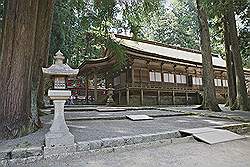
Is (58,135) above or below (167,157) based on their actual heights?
above

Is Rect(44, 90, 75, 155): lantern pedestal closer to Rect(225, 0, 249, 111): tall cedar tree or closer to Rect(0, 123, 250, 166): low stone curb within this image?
Rect(0, 123, 250, 166): low stone curb

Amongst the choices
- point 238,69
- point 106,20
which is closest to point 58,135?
point 106,20

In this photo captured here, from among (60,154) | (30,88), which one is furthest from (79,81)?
(60,154)

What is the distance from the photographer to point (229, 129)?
641 centimetres

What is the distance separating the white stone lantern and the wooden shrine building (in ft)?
35.3

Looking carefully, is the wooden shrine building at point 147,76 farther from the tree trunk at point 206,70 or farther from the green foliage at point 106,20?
the tree trunk at point 206,70

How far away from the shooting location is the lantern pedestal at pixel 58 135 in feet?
13.2

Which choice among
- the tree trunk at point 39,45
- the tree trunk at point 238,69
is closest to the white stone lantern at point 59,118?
the tree trunk at point 39,45

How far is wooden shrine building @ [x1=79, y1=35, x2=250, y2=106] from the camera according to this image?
54.2 ft

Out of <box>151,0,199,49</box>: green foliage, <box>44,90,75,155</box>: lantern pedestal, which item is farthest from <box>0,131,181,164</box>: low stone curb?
<box>151,0,199,49</box>: green foliage

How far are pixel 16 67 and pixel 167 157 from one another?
3.83 m

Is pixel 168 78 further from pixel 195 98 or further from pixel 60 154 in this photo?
pixel 60 154

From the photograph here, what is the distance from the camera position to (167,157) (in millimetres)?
4062

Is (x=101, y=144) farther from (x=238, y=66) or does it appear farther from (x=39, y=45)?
(x=238, y=66)
